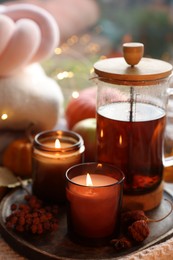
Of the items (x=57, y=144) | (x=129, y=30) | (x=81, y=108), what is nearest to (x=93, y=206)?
(x=57, y=144)

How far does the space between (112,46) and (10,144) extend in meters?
1.03

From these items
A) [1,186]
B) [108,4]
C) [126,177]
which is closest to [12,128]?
[1,186]

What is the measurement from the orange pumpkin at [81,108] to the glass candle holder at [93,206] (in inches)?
11.5

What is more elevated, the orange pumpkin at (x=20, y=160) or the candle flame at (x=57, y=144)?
the candle flame at (x=57, y=144)

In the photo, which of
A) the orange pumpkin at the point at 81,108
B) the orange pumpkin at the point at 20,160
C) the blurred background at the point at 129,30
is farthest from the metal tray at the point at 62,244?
the blurred background at the point at 129,30

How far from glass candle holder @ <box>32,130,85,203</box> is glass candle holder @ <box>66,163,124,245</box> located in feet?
0.24

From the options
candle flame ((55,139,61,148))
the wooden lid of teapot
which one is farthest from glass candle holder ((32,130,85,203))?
the wooden lid of teapot

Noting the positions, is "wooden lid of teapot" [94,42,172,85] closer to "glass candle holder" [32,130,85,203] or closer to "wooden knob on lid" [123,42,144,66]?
"wooden knob on lid" [123,42,144,66]

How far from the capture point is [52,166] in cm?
72

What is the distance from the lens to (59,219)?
2.25ft

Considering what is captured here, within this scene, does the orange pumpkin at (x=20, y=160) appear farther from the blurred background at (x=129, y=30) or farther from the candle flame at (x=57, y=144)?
the blurred background at (x=129, y=30)

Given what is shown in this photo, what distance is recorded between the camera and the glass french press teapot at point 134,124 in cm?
65

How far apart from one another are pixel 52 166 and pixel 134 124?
0.14 meters

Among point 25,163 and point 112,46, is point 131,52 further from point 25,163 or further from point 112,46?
point 112,46
